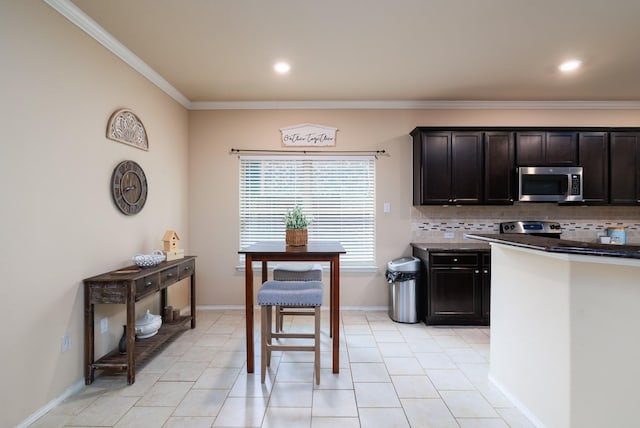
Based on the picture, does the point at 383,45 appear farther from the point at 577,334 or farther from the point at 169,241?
the point at 169,241

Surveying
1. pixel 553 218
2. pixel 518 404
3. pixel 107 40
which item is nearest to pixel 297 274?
pixel 518 404

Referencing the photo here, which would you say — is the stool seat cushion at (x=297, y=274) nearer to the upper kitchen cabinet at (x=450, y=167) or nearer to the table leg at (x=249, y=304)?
the table leg at (x=249, y=304)

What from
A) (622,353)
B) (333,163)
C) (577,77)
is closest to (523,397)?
(622,353)

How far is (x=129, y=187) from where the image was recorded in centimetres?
290

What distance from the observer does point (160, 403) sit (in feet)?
7.02

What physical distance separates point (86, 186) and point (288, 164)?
7.54 feet

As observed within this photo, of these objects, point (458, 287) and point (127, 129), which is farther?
point (458, 287)

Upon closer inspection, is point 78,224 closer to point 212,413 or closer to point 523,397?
point 212,413

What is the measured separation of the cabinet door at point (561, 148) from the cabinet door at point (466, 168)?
83 cm

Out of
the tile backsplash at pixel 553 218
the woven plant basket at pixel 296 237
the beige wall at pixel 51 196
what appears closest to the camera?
the beige wall at pixel 51 196

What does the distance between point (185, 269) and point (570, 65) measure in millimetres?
4456

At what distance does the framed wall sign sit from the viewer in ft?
13.6

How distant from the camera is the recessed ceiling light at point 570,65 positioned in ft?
9.96

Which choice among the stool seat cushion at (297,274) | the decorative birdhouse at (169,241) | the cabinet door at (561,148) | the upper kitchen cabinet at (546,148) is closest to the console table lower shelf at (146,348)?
the decorative birdhouse at (169,241)
